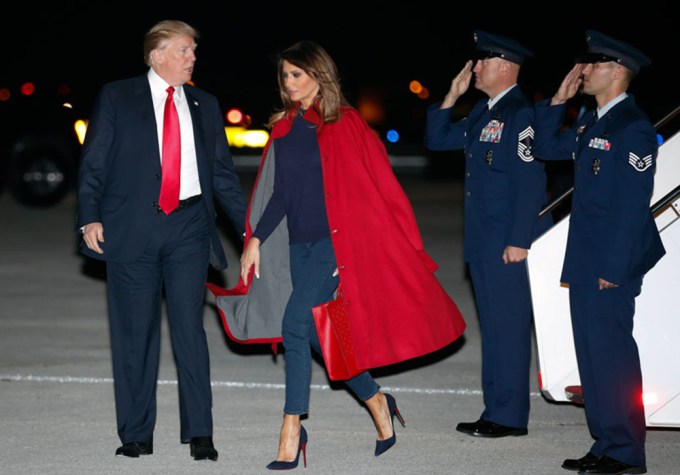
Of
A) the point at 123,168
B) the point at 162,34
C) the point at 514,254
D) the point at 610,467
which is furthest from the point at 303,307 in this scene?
the point at 610,467

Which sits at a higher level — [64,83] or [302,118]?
[302,118]

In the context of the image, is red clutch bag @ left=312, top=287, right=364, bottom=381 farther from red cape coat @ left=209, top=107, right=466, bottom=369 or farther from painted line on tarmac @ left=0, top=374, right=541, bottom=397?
painted line on tarmac @ left=0, top=374, right=541, bottom=397

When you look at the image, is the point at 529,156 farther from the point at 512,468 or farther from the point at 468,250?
the point at 512,468

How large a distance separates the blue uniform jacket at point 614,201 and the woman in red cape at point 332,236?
73 centimetres

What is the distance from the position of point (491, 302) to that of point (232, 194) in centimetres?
142

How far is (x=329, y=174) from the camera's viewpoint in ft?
18.3

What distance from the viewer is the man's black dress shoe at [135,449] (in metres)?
5.78

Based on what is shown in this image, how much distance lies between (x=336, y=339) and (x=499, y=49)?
1710 millimetres

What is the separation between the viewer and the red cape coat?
5.60 m

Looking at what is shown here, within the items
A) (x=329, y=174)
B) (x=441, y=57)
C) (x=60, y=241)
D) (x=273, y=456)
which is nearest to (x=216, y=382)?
(x=273, y=456)

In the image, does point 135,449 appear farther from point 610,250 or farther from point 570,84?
point 570,84

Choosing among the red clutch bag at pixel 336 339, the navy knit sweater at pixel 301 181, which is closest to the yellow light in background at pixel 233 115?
the navy knit sweater at pixel 301 181

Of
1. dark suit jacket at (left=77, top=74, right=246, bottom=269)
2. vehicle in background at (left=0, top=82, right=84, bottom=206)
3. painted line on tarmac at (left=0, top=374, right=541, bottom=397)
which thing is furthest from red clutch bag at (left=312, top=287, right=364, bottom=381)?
vehicle in background at (left=0, top=82, right=84, bottom=206)

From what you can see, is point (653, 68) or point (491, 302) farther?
point (653, 68)
